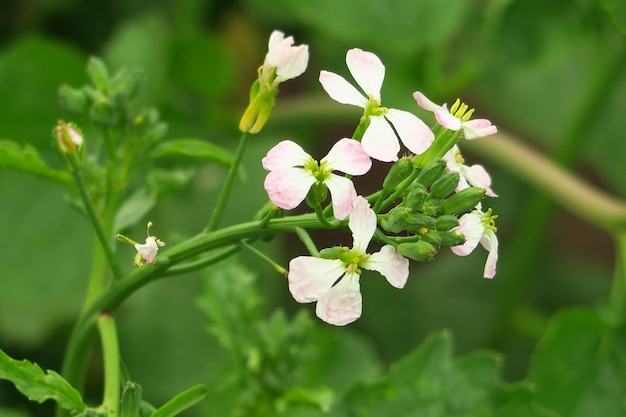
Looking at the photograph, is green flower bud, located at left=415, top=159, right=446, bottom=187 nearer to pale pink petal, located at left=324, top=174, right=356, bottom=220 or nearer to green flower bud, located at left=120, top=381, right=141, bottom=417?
pale pink petal, located at left=324, top=174, right=356, bottom=220

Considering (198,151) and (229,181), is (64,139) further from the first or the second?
(198,151)

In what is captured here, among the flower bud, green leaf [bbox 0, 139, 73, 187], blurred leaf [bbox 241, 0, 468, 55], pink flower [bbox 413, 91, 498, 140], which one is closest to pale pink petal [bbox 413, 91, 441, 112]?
pink flower [bbox 413, 91, 498, 140]

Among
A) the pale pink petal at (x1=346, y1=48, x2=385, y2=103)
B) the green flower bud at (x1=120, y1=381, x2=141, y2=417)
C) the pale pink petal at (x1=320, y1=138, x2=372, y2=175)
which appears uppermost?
the pale pink petal at (x1=346, y1=48, x2=385, y2=103)

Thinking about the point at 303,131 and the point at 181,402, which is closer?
the point at 181,402

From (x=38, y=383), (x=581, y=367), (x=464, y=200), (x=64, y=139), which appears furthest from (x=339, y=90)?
(x=581, y=367)

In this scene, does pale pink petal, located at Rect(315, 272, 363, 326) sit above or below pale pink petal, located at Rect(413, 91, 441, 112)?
below

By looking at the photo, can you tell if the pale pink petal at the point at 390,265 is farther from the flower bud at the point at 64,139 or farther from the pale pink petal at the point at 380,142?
the flower bud at the point at 64,139

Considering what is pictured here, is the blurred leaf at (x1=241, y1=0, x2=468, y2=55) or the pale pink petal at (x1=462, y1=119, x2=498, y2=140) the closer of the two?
the pale pink petal at (x1=462, y1=119, x2=498, y2=140)
